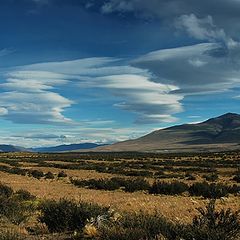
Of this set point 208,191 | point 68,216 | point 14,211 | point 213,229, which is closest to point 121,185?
point 208,191

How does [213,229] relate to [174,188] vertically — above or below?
above

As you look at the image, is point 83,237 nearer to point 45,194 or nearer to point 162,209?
point 162,209

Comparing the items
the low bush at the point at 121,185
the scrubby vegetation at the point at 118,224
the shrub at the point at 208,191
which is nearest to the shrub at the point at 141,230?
the scrubby vegetation at the point at 118,224

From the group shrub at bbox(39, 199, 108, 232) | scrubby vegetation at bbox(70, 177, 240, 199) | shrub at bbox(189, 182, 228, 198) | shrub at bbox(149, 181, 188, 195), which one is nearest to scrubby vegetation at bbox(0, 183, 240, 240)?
shrub at bbox(39, 199, 108, 232)

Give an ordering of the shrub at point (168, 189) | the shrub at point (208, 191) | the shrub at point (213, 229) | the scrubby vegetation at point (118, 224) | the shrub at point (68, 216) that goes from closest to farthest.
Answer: the shrub at point (213, 229)
the scrubby vegetation at point (118, 224)
the shrub at point (68, 216)
the shrub at point (208, 191)
the shrub at point (168, 189)

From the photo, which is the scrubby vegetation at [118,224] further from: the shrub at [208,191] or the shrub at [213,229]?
the shrub at [208,191]

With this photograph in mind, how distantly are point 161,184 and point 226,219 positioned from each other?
56.6 feet

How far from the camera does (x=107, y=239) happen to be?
9.96 metres

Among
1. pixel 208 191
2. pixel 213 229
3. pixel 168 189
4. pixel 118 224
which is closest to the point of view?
pixel 213 229

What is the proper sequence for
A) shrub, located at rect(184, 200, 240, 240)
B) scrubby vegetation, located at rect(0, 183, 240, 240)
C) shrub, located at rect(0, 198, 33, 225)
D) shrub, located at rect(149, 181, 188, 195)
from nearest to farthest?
shrub, located at rect(184, 200, 240, 240) → scrubby vegetation, located at rect(0, 183, 240, 240) → shrub, located at rect(0, 198, 33, 225) → shrub, located at rect(149, 181, 188, 195)

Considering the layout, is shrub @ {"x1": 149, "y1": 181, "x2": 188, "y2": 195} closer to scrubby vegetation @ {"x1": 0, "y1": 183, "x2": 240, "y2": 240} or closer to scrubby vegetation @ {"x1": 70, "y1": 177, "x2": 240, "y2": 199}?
scrubby vegetation @ {"x1": 70, "y1": 177, "x2": 240, "y2": 199}

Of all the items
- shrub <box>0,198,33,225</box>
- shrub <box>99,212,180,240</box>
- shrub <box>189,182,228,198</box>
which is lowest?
shrub <box>189,182,228,198</box>

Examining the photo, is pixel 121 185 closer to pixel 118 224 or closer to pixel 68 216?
pixel 68 216

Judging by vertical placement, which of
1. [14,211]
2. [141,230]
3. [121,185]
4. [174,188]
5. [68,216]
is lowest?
[121,185]
